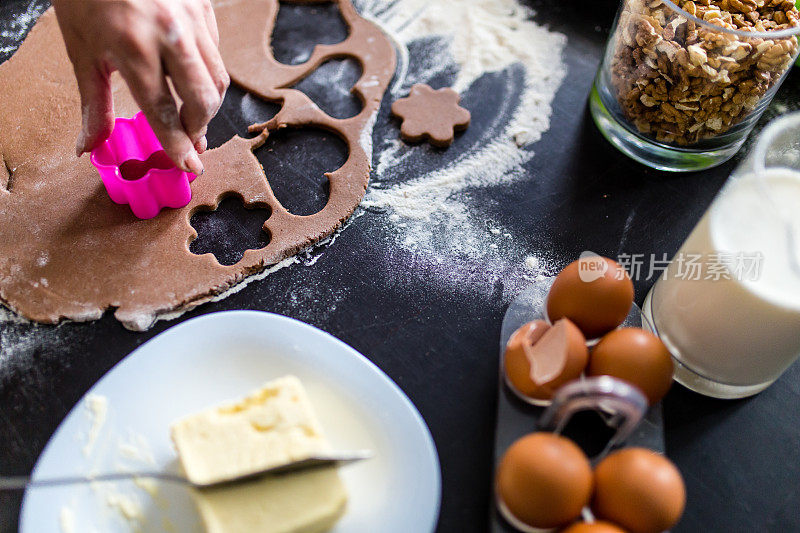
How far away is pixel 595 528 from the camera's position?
662mm

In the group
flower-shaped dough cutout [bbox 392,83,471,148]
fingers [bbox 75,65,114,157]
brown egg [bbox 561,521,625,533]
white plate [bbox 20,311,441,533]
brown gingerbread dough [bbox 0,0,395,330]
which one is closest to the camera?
brown egg [bbox 561,521,625,533]

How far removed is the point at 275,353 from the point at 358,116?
21.8 inches

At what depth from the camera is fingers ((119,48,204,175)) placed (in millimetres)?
833

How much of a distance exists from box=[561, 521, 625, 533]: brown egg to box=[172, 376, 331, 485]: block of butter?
31 cm

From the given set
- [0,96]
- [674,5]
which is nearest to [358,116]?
[674,5]

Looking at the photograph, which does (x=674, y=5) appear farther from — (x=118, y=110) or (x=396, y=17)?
(x=118, y=110)

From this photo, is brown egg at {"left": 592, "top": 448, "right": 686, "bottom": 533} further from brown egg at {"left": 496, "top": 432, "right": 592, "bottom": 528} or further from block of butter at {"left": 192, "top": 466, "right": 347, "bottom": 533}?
block of butter at {"left": 192, "top": 466, "right": 347, "bottom": 533}

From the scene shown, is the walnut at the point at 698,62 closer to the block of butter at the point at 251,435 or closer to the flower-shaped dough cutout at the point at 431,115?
the flower-shaped dough cutout at the point at 431,115

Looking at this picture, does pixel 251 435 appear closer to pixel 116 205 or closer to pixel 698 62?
pixel 116 205

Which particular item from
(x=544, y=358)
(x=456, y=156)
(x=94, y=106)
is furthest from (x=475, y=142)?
(x=94, y=106)

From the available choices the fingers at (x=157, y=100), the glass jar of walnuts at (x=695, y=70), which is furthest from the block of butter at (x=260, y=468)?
the glass jar of walnuts at (x=695, y=70)

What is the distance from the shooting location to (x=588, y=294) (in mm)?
822

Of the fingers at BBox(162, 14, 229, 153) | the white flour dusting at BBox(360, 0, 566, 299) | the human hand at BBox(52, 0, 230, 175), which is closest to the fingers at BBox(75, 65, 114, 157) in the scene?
the human hand at BBox(52, 0, 230, 175)

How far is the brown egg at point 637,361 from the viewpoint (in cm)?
77
